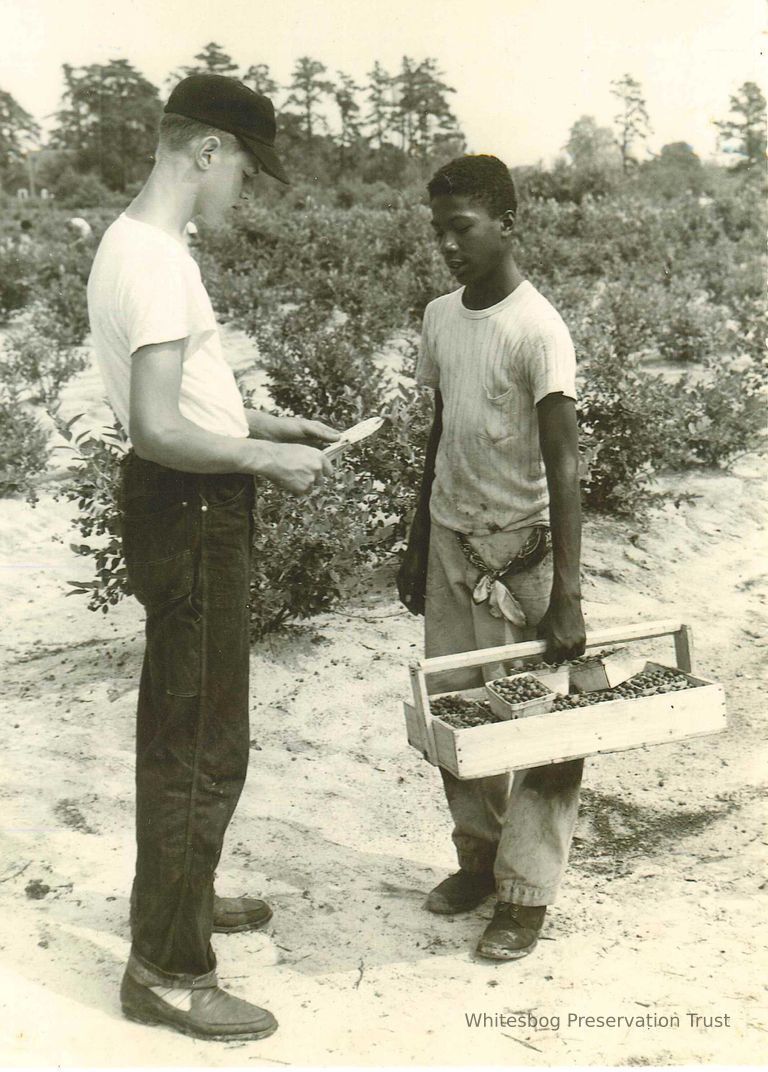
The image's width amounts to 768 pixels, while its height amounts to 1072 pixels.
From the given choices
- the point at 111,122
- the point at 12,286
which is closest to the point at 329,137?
the point at 111,122

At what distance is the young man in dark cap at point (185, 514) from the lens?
8.07 ft

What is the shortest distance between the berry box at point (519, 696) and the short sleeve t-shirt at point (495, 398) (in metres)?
0.43

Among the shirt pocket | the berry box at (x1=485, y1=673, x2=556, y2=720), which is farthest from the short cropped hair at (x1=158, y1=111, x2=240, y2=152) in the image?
the berry box at (x1=485, y1=673, x2=556, y2=720)

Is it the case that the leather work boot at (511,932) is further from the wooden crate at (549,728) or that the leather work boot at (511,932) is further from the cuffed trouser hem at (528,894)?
the wooden crate at (549,728)

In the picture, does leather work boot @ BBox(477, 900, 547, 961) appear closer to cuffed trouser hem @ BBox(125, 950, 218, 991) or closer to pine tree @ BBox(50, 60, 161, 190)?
cuffed trouser hem @ BBox(125, 950, 218, 991)

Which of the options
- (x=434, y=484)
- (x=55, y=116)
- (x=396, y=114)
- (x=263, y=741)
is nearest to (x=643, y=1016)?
(x=434, y=484)

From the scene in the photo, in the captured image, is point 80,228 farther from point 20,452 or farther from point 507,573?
point 507,573

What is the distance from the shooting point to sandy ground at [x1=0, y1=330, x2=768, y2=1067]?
9.21 ft

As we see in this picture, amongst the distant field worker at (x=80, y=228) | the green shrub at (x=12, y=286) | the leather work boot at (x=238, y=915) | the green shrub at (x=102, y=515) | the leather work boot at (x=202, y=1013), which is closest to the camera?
the leather work boot at (x=202, y=1013)

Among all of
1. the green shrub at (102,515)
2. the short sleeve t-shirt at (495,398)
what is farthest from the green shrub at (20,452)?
the short sleeve t-shirt at (495,398)

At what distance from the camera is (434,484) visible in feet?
11.1

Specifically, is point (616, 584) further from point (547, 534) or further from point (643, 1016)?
point (643, 1016)

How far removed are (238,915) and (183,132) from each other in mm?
2212

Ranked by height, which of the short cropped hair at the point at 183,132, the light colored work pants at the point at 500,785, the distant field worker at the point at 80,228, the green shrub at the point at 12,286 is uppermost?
the distant field worker at the point at 80,228
